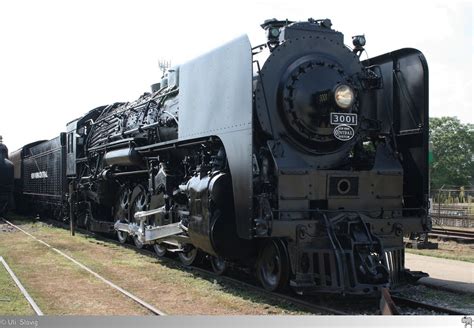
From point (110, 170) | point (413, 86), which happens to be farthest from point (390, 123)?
point (110, 170)

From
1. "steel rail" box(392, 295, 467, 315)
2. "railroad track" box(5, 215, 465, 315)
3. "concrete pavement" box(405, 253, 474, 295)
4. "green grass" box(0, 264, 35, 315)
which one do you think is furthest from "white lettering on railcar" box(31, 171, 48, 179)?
"steel rail" box(392, 295, 467, 315)

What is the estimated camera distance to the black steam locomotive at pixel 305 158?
6.21 m

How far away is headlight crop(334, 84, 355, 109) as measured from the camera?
6523 millimetres

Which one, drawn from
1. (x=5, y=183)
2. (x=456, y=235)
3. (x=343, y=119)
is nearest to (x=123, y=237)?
(x=343, y=119)

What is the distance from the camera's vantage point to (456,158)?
81.9 ft

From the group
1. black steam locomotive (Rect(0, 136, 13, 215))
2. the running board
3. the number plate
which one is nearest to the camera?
the number plate

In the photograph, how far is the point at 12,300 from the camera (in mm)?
6730

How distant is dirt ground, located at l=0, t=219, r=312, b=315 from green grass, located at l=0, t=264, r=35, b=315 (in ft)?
0.56

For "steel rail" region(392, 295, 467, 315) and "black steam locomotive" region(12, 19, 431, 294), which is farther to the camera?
"black steam locomotive" region(12, 19, 431, 294)

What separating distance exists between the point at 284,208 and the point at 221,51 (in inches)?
87.1

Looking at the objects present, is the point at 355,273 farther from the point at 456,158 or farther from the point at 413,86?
the point at 456,158

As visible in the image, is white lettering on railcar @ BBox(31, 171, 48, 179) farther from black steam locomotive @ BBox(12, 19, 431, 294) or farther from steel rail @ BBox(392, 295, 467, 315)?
steel rail @ BBox(392, 295, 467, 315)

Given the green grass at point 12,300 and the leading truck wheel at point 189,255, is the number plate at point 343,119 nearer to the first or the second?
the leading truck wheel at point 189,255

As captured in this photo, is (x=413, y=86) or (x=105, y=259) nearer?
(x=413, y=86)
